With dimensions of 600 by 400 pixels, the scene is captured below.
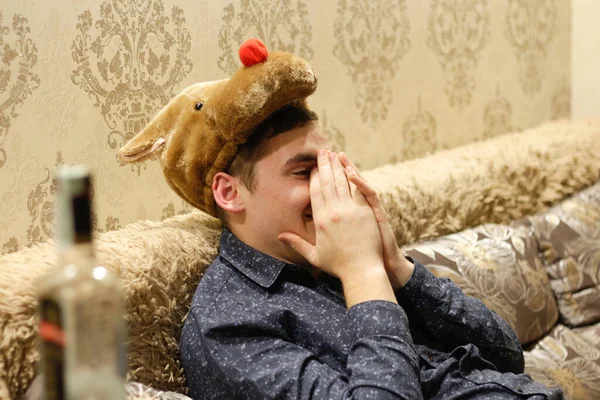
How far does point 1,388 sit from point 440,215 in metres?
1.23

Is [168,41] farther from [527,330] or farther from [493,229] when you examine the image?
[527,330]

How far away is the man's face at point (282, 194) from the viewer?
130 cm

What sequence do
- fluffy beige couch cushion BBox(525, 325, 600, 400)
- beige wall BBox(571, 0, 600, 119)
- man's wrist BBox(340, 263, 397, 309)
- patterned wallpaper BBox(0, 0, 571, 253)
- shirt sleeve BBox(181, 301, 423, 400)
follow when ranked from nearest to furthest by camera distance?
shirt sleeve BBox(181, 301, 423, 400) < man's wrist BBox(340, 263, 397, 309) < patterned wallpaper BBox(0, 0, 571, 253) < fluffy beige couch cushion BBox(525, 325, 600, 400) < beige wall BBox(571, 0, 600, 119)

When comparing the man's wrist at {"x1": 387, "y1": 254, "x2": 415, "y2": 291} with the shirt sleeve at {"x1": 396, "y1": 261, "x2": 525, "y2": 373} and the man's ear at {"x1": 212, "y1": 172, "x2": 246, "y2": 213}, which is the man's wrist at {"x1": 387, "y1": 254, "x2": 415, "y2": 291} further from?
the man's ear at {"x1": 212, "y1": 172, "x2": 246, "y2": 213}

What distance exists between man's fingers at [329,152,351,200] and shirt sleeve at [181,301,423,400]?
0.72 ft

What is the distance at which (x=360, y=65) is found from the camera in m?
2.12

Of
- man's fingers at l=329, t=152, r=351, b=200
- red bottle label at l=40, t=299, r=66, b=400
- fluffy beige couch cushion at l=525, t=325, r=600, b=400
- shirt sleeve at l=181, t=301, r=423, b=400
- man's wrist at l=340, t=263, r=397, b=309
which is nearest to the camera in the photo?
red bottle label at l=40, t=299, r=66, b=400

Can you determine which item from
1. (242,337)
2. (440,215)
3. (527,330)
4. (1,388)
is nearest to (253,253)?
(242,337)

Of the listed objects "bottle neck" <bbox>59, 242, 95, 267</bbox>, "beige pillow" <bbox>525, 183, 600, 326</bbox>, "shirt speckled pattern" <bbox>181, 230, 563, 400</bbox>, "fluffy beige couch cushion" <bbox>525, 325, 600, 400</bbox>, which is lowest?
"fluffy beige couch cushion" <bbox>525, 325, 600, 400</bbox>

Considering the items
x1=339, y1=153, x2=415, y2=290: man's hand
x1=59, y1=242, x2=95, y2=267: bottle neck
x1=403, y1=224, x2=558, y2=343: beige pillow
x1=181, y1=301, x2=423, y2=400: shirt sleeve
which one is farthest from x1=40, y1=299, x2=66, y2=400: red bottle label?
x1=403, y1=224, x2=558, y2=343: beige pillow

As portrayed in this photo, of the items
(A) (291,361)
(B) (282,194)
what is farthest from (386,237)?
(A) (291,361)

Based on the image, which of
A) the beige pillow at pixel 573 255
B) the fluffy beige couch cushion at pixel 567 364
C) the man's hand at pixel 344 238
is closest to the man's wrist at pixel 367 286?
the man's hand at pixel 344 238

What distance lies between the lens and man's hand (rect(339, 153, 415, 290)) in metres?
1.30

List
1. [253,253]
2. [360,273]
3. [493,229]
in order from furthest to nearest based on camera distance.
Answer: [493,229] < [253,253] < [360,273]
